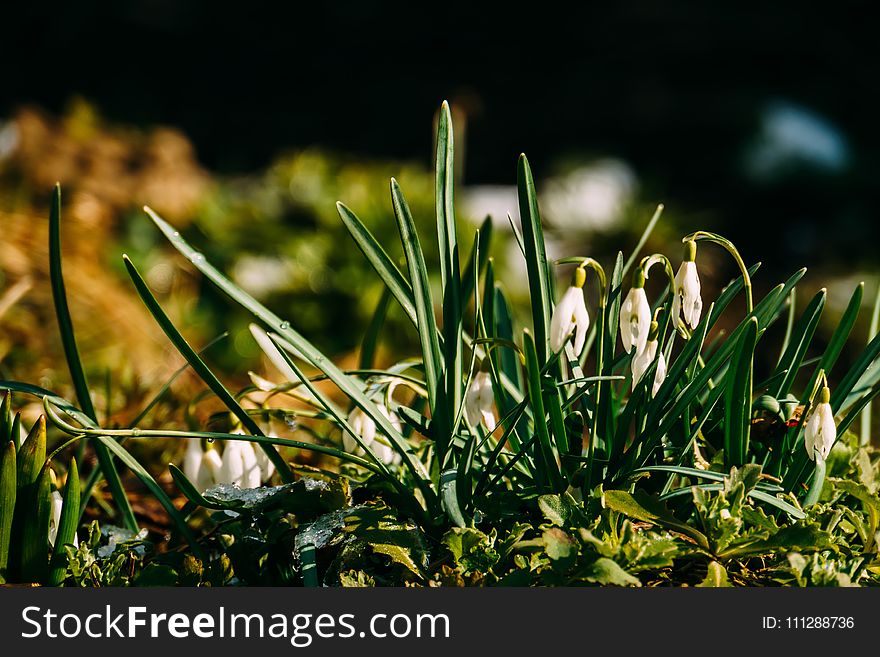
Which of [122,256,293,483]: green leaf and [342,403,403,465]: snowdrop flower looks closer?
[122,256,293,483]: green leaf

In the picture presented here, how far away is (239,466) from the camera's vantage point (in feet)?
3.66

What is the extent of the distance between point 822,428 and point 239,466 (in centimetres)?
72

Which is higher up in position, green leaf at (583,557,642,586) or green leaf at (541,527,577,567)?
green leaf at (541,527,577,567)

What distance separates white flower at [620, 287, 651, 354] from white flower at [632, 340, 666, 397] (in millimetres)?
15

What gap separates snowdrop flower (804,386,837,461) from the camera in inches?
35.8

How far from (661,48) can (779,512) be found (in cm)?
675

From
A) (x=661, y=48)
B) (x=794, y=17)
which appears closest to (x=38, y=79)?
(x=661, y=48)

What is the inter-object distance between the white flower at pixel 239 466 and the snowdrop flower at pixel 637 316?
1.71 feet

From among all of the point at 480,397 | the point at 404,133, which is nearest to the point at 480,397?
the point at 480,397

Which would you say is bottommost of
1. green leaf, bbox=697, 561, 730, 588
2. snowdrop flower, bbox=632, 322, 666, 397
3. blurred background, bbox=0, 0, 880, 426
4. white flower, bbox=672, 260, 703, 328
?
green leaf, bbox=697, 561, 730, 588

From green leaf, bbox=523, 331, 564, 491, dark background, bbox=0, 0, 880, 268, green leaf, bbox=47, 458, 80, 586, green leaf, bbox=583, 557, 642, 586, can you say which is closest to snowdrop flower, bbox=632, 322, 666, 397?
green leaf, bbox=523, 331, 564, 491

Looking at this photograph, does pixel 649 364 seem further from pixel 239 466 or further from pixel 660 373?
pixel 239 466

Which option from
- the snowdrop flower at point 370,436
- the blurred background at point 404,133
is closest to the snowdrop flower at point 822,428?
the snowdrop flower at point 370,436

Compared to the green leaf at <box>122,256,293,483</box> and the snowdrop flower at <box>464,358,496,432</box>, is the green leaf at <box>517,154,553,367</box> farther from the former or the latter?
the green leaf at <box>122,256,293,483</box>
